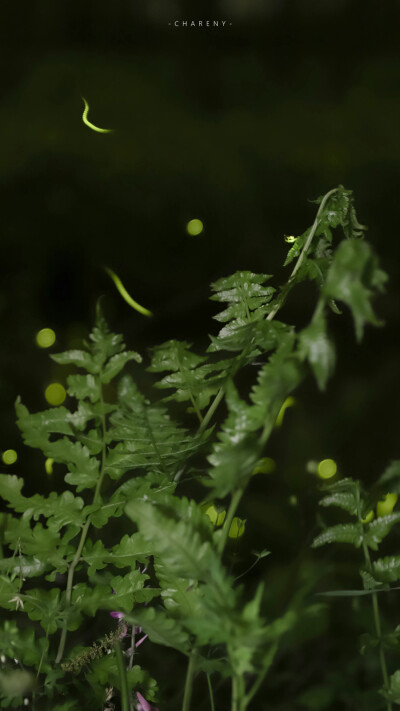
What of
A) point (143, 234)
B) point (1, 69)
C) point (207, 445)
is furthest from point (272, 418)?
point (1, 69)

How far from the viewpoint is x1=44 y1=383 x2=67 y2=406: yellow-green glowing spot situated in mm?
548

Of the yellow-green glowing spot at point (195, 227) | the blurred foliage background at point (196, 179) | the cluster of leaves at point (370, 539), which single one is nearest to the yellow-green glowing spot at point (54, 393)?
the blurred foliage background at point (196, 179)

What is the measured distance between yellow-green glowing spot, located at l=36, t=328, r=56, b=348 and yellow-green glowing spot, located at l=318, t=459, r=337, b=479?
260 millimetres

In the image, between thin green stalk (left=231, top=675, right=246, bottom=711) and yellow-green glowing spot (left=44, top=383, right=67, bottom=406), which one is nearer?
thin green stalk (left=231, top=675, right=246, bottom=711)

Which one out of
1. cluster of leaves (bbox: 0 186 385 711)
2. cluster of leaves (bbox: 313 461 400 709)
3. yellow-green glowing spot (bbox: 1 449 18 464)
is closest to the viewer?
cluster of leaves (bbox: 0 186 385 711)

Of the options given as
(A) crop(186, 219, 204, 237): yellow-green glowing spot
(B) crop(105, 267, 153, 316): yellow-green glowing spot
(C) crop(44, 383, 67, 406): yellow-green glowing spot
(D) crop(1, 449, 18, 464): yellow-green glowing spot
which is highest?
(A) crop(186, 219, 204, 237): yellow-green glowing spot

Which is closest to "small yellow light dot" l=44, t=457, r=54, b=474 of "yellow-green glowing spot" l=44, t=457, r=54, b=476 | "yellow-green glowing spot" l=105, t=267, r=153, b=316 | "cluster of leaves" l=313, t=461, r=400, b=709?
"yellow-green glowing spot" l=44, t=457, r=54, b=476

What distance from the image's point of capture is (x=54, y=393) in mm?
551

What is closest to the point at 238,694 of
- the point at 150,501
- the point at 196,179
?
the point at 150,501

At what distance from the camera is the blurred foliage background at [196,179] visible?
0.55 meters

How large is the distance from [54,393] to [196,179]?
231 mm

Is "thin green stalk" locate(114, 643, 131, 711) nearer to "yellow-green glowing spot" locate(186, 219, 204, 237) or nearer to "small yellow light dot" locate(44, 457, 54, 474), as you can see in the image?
"small yellow light dot" locate(44, 457, 54, 474)

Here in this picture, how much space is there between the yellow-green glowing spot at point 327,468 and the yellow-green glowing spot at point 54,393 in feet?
0.77

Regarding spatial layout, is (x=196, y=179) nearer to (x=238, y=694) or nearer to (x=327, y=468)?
(x=327, y=468)
